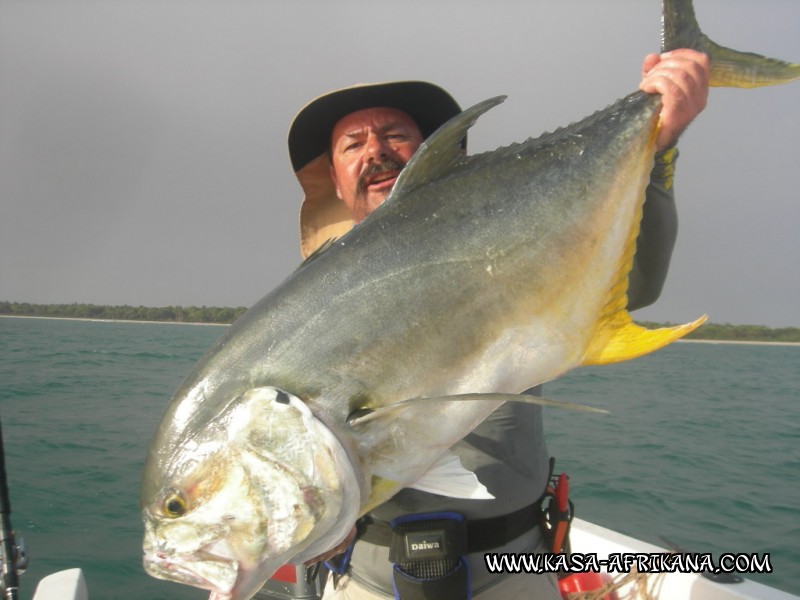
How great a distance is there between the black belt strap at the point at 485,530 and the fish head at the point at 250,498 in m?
0.85

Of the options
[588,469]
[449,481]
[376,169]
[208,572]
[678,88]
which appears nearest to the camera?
[208,572]

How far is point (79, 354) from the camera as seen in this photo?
35.1 m

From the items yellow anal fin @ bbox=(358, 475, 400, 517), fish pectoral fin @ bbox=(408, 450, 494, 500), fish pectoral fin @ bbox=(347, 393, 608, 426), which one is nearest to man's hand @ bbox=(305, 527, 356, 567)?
yellow anal fin @ bbox=(358, 475, 400, 517)

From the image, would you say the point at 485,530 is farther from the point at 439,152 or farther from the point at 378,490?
the point at 439,152

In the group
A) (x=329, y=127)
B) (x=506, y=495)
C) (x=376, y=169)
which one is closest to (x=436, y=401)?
(x=506, y=495)

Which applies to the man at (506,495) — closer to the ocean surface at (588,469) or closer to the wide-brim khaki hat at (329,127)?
the wide-brim khaki hat at (329,127)

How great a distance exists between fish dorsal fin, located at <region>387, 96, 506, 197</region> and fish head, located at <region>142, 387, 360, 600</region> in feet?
2.45

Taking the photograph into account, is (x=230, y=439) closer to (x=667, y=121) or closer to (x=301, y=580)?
(x=667, y=121)

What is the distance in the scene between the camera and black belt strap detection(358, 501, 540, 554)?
2.34 metres

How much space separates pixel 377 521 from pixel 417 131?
2097 mm

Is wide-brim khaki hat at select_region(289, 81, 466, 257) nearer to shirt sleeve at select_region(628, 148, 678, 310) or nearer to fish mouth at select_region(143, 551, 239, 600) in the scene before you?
shirt sleeve at select_region(628, 148, 678, 310)

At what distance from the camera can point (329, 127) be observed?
3436 millimetres

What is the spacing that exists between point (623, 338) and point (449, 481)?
673 millimetres

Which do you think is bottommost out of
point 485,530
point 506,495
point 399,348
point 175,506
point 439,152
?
point 485,530
